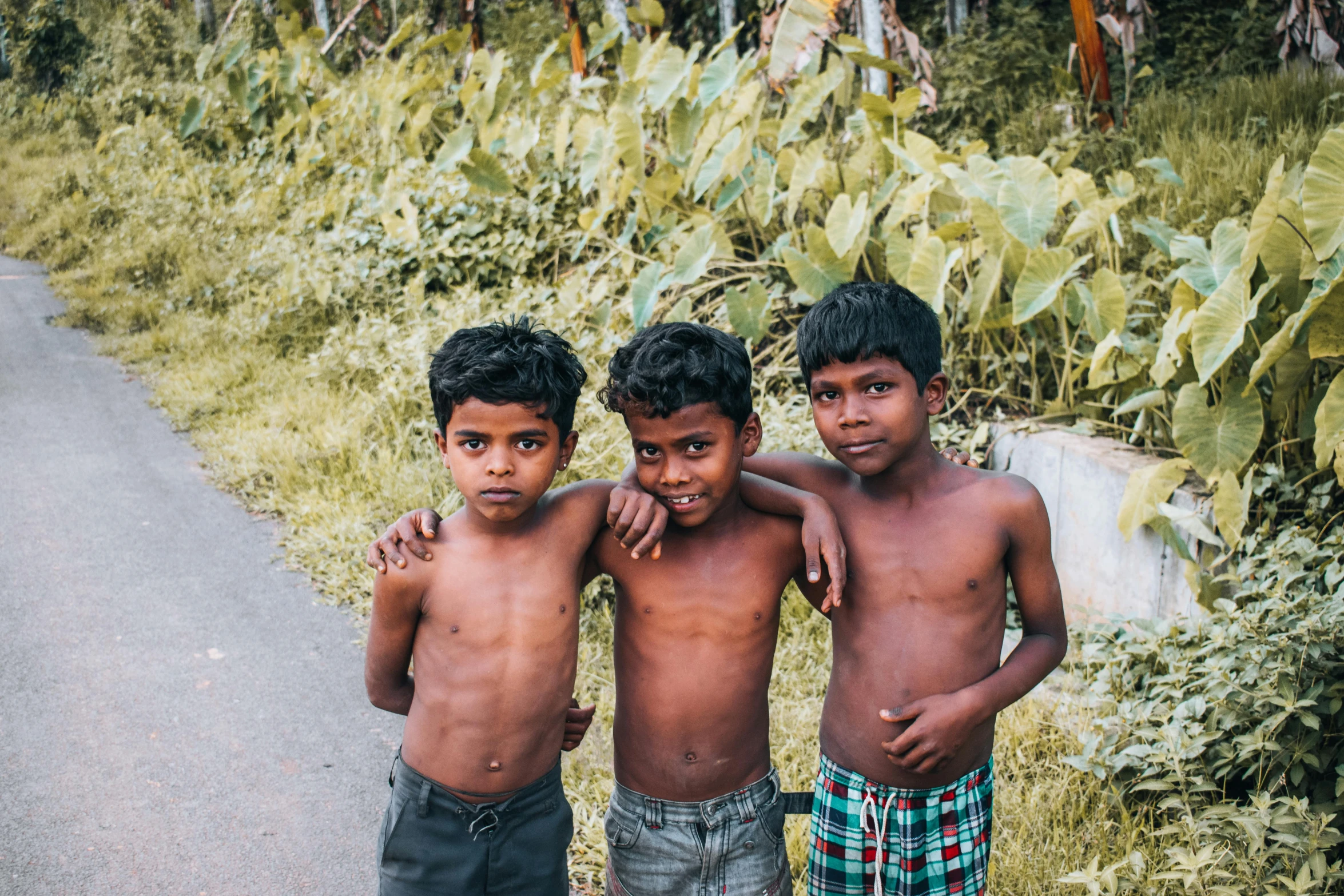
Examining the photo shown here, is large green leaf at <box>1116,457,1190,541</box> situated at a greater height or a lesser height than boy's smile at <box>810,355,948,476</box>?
lesser

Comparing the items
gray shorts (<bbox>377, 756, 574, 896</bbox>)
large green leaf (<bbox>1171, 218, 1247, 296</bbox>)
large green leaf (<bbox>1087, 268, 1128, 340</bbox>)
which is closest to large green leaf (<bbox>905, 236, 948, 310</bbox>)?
large green leaf (<bbox>1087, 268, 1128, 340</bbox>)

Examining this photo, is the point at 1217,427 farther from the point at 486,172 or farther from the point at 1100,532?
the point at 486,172

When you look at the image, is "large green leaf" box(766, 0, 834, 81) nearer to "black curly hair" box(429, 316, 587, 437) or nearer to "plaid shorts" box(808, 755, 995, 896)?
"black curly hair" box(429, 316, 587, 437)

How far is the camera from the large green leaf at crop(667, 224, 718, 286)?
4574mm

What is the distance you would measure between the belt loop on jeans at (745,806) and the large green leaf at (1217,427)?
2053mm

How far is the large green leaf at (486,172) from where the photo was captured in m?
5.93

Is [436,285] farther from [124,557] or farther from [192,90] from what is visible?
[192,90]

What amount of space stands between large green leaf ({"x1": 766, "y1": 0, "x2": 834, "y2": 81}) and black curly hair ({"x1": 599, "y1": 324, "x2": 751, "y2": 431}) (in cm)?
372

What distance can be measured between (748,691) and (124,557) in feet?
11.3

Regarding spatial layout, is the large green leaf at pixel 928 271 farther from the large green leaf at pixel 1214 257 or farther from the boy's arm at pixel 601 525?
the boy's arm at pixel 601 525

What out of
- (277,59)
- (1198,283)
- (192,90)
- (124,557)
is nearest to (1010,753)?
(1198,283)

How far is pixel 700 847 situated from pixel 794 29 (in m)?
4.39

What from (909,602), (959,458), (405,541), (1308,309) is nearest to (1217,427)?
(1308,309)

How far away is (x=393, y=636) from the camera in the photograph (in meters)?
1.83
